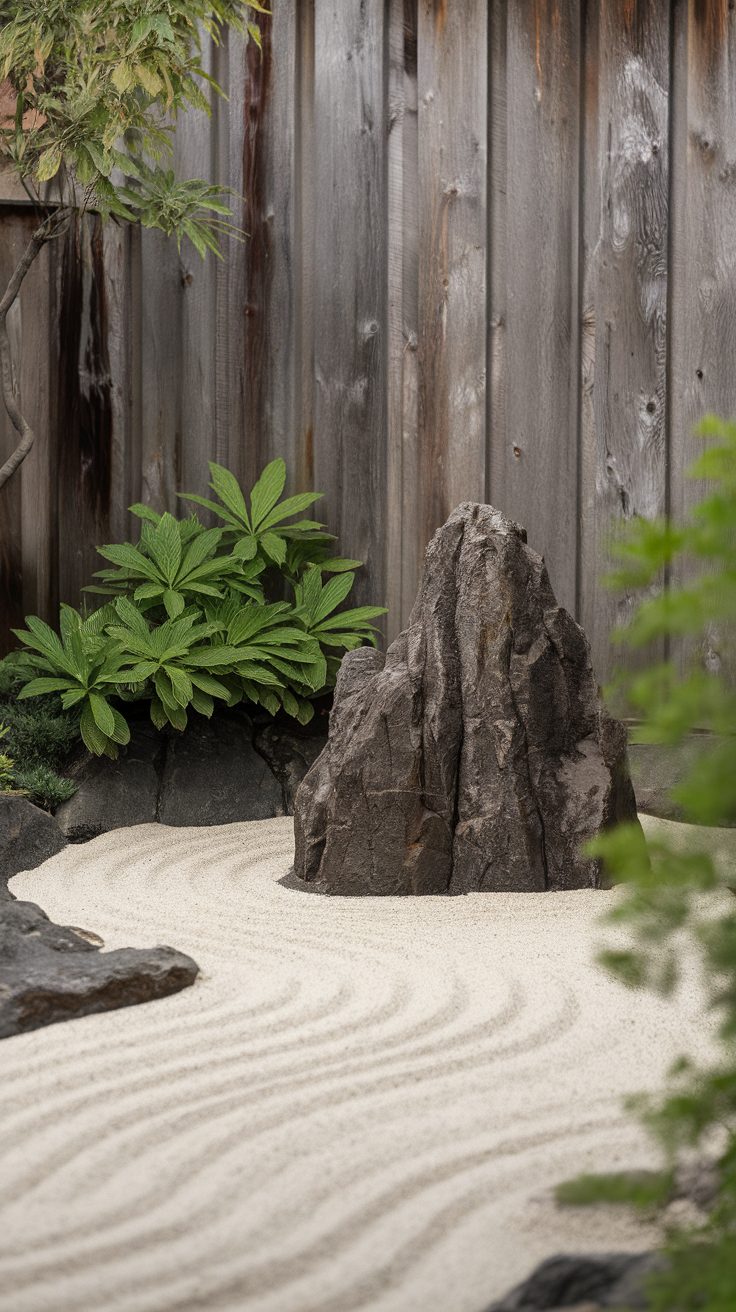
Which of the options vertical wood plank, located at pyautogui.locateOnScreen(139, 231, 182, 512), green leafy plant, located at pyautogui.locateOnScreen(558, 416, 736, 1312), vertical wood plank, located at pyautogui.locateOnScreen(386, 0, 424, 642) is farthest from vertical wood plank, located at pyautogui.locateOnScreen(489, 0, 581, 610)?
green leafy plant, located at pyautogui.locateOnScreen(558, 416, 736, 1312)

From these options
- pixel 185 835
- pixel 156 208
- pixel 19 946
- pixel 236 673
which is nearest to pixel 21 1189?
pixel 19 946

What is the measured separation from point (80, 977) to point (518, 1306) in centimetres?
162

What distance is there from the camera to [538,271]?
5.80 m

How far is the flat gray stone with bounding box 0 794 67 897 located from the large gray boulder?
1.09 metres

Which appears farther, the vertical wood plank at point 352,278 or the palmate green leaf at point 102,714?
the vertical wood plank at point 352,278

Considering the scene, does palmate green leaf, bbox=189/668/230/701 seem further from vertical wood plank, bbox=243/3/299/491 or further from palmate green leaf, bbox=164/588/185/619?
vertical wood plank, bbox=243/3/299/491

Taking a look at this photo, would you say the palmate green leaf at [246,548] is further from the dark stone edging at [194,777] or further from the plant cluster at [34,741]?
the plant cluster at [34,741]

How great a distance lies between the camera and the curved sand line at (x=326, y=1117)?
178 cm

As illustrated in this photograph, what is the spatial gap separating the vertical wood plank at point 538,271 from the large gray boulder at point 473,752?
108 cm

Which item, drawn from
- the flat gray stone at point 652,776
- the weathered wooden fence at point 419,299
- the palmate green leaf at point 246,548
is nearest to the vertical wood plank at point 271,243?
the weathered wooden fence at point 419,299

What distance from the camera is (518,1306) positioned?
1.62m

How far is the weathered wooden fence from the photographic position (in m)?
5.53

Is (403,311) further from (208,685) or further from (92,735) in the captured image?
(92,735)

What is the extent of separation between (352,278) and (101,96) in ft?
5.07
